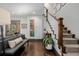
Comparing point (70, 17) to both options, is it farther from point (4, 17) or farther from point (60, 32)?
point (4, 17)

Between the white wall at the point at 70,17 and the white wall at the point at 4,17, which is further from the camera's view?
the white wall at the point at 70,17

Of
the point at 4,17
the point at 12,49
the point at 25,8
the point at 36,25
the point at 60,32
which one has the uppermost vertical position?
the point at 25,8

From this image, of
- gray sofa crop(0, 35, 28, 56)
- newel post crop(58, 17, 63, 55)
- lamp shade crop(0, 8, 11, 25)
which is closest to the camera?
lamp shade crop(0, 8, 11, 25)

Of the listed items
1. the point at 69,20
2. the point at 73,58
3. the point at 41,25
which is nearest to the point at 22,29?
the point at 41,25

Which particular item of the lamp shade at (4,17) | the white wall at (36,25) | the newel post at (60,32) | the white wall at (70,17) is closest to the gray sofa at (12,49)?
the white wall at (36,25)

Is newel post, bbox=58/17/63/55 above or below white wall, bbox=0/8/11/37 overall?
below

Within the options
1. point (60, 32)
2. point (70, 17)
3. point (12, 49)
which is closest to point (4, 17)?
point (12, 49)

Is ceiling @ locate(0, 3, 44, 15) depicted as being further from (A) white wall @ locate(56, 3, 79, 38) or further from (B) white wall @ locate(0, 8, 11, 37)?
(A) white wall @ locate(56, 3, 79, 38)

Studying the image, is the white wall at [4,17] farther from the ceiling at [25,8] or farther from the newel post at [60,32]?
the newel post at [60,32]

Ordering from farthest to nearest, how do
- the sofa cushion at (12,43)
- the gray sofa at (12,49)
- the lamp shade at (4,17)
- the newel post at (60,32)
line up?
the newel post at (60,32) < the sofa cushion at (12,43) < the gray sofa at (12,49) < the lamp shade at (4,17)

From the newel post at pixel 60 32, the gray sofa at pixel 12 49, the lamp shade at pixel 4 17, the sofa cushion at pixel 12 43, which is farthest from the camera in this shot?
the newel post at pixel 60 32

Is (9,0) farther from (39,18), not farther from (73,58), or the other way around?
(73,58)

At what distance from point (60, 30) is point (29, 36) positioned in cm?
93

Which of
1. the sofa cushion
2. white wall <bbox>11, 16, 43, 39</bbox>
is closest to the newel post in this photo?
white wall <bbox>11, 16, 43, 39</bbox>
